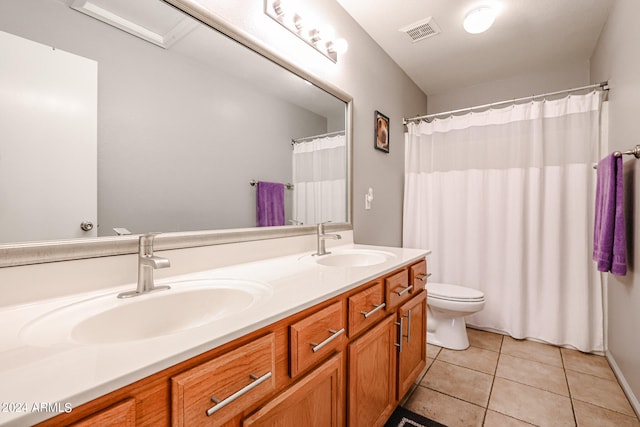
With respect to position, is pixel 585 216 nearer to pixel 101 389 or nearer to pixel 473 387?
pixel 473 387

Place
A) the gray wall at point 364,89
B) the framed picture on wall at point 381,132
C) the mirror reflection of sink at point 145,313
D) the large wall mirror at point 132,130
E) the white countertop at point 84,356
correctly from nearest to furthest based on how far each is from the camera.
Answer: the white countertop at point 84,356
the mirror reflection of sink at point 145,313
the large wall mirror at point 132,130
the gray wall at point 364,89
the framed picture on wall at point 381,132

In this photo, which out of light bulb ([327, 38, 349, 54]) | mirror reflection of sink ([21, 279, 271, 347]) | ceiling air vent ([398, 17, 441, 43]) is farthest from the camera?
ceiling air vent ([398, 17, 441, 43])

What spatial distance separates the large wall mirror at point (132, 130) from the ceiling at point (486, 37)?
0.96m

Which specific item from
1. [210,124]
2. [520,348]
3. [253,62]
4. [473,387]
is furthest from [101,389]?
[520,348]

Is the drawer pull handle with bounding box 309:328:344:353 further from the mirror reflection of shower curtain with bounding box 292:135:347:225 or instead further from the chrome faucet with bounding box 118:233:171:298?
the mirror reflection of shower curtain with bounding box 292:135:347:225

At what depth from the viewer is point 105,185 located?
891 millimetres

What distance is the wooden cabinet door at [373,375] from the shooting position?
1.02 metres

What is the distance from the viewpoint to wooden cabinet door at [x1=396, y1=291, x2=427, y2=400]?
1369mm

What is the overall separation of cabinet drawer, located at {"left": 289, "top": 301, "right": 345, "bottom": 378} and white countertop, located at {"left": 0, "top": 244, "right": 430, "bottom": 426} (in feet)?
0.20

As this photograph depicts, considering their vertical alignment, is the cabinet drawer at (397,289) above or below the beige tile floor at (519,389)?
above

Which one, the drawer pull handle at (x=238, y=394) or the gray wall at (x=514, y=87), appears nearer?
the drawer pull handle at (x=238, y=394)

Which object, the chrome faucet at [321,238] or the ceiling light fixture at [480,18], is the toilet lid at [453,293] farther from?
the ceiling light fixture at [480,18]

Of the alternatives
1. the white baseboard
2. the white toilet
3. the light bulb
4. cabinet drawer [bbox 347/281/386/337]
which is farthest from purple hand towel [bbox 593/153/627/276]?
the light bulb

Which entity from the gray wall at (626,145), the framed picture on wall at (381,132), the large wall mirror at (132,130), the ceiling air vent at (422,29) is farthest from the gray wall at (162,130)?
the gray wall at (626,145)
